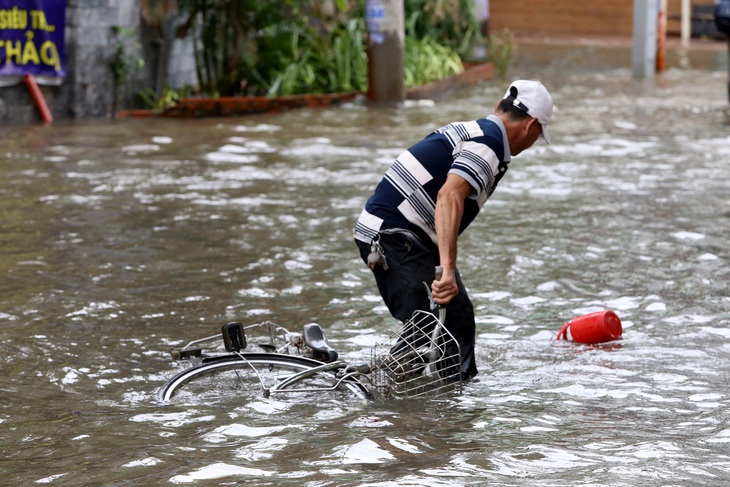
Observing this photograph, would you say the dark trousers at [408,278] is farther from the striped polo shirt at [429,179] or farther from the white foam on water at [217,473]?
the white foam on water at [217,473]

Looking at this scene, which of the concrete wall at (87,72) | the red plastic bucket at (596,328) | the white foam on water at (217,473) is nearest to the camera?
the white foam on water at (217,473)

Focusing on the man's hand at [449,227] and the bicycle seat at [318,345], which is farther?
the bicycle seat at [318,345]

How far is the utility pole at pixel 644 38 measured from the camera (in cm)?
2128

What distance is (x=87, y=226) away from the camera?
10.2 metres

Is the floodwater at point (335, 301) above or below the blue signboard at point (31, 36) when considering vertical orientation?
below

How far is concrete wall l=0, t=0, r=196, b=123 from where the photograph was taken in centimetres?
1631

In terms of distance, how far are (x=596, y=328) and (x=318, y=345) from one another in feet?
5.91

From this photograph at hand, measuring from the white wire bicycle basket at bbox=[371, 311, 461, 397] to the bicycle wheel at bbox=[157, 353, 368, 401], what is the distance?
0.15 meters

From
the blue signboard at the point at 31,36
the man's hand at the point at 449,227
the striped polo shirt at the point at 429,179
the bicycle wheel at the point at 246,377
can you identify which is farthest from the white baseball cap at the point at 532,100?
Answer: the blue signboard at the point at 31,36

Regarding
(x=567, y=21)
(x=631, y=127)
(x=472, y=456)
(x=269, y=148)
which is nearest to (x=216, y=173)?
(x=269, y=148)

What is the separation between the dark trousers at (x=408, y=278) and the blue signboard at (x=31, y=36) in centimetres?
1119

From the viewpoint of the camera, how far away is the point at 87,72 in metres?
16.7

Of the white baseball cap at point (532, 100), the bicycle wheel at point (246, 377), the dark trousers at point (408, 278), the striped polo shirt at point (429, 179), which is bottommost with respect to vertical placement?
the bicycle wheel at point (246, 377)

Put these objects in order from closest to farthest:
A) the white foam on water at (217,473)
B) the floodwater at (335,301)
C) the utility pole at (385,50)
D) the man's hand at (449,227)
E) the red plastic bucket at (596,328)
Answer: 1. the white foam on water at (217,473)
2. the floodwater at (335,301)
3. the man's hand at (449,227)
4. the red plastic bucket at (596,328)
5. the utility pole at (385,50)
